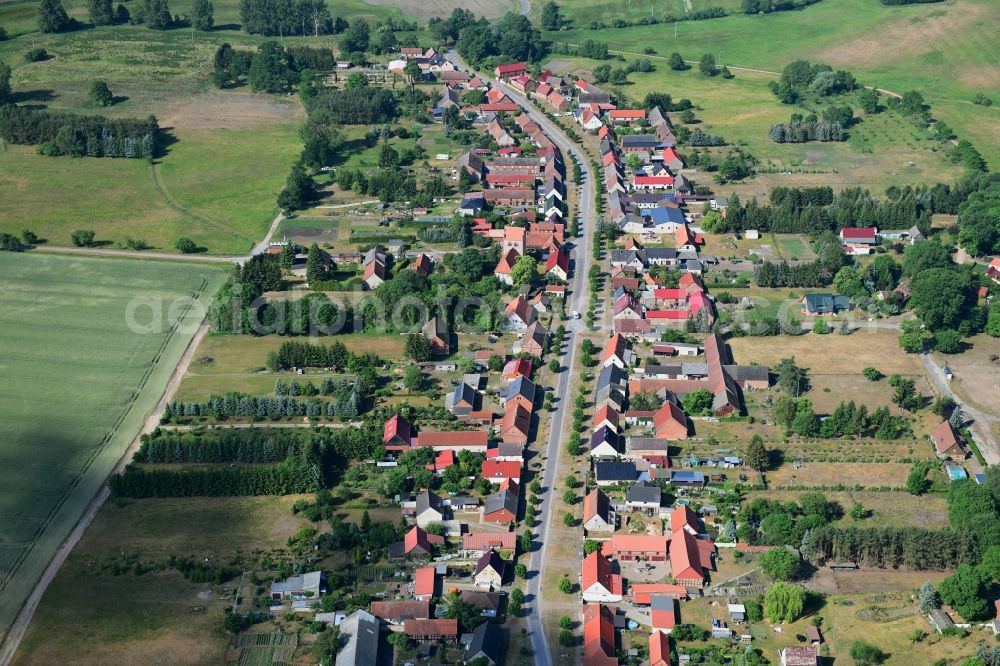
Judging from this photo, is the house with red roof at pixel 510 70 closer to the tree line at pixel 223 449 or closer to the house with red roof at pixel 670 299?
the house with red roof at pixel 670 299

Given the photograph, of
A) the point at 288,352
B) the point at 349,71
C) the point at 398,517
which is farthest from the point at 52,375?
the point at 349,71

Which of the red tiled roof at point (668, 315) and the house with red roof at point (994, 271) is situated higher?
the house with red roof at point (994, 271)

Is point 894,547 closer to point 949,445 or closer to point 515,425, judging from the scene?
point 949,445

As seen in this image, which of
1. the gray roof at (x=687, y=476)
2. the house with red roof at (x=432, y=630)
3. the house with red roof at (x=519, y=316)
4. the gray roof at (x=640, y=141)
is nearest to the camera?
the house with red roof at (x=432, y=630)

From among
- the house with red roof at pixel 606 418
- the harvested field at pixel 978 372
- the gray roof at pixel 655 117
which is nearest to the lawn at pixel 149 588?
the house with red roof at pixel 606 418

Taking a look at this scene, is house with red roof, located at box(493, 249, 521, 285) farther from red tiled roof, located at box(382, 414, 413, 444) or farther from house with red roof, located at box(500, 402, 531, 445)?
red tiled roof, located at box(382, 414, 413, 444)
